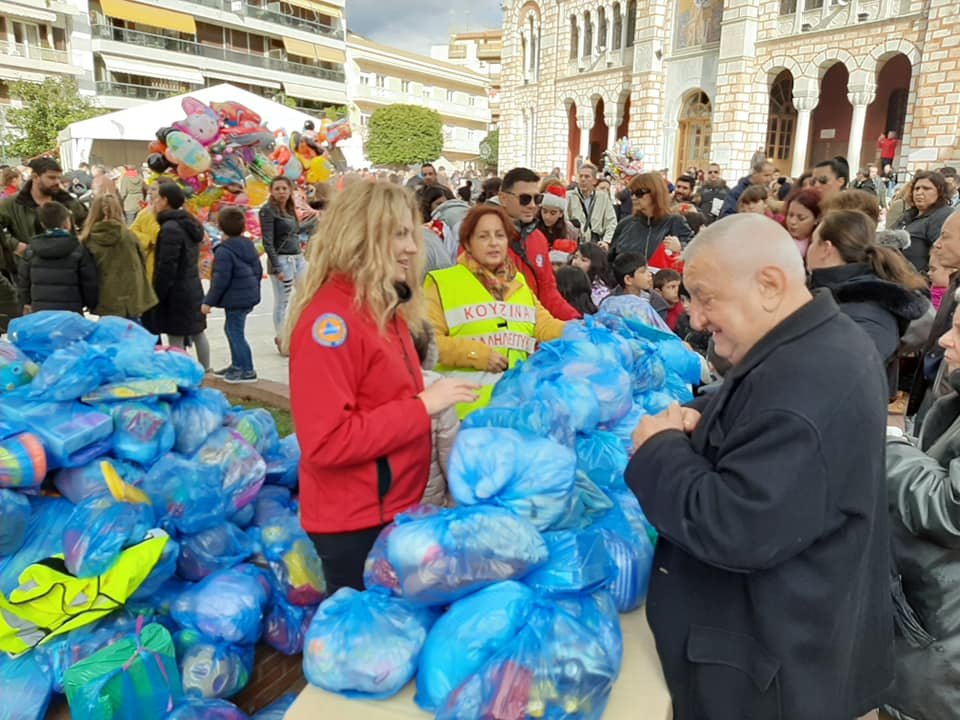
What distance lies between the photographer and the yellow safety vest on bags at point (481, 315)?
2906 millimetres

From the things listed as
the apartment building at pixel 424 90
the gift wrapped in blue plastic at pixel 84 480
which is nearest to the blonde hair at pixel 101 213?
the gift wrapped in blue plastic at pixel 84 480

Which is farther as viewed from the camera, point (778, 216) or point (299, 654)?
point (778, 216)

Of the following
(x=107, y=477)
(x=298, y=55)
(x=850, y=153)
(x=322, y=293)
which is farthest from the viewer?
(x=298, y=55)

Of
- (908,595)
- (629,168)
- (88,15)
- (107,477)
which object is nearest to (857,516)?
(908,595)

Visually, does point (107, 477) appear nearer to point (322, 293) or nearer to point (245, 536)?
point (245, 536)

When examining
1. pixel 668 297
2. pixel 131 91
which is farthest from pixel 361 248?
pixel 131 91

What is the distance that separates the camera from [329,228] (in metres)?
1.87

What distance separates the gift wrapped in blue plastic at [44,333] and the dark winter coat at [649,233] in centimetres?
402

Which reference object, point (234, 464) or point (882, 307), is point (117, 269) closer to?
point (234, 464)

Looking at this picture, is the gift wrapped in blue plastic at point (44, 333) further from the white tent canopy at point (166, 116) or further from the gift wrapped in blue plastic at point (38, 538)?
the white tent canopy at point (166, 116)

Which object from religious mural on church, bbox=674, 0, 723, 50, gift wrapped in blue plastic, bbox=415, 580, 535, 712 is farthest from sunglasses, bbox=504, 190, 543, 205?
religious mural on church, bbox=674, 0, 723, 50

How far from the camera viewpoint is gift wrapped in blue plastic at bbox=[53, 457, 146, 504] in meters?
2.43

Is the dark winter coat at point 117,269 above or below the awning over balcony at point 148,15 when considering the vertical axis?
below

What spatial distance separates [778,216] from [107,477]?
5.45 m
